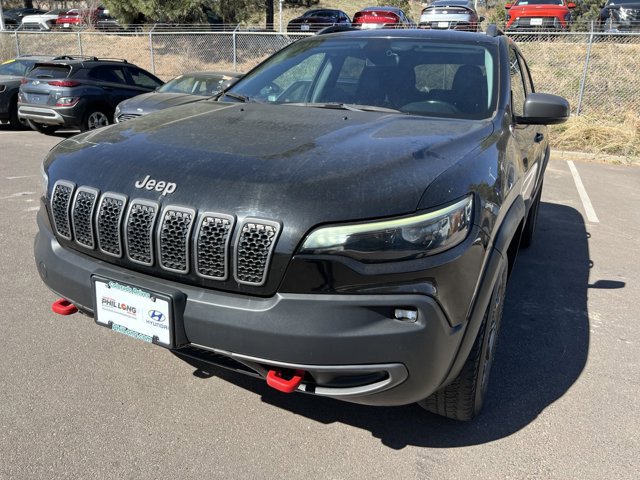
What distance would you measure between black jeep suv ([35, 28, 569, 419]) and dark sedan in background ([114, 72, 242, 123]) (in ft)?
24.7

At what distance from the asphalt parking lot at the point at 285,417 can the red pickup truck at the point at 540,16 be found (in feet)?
51.7

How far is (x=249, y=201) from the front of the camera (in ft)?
6.68

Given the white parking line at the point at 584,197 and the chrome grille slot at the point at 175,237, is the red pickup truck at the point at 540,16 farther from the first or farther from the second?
the chrome grille slot at the point at 175,237

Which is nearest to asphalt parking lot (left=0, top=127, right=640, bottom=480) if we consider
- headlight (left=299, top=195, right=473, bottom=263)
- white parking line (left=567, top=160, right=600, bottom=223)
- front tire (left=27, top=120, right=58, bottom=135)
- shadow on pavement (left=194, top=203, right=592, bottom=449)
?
shadow on pavement (left=194, top=203, right=592, bottom=449)

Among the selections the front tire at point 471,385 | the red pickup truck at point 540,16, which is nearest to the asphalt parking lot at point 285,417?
the front tire at point 471,385

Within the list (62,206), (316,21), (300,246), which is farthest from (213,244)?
(316,21)

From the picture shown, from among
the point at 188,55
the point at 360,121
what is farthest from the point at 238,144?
the point at 188,55

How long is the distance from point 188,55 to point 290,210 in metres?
18.7

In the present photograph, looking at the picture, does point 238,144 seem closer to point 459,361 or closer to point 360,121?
point 360,121

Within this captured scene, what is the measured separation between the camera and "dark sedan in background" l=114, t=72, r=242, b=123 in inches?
389

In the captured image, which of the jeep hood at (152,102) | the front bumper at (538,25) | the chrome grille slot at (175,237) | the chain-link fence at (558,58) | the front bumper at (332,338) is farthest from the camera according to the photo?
the front bumper at (538,25)

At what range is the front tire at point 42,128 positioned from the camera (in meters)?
11.5

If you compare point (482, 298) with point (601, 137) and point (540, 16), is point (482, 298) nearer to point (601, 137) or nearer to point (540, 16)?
point (601, 137)

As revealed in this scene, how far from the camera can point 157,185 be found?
2191mm
